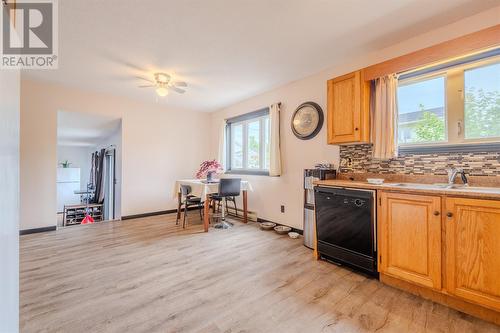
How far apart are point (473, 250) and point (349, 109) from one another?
1680 millimetres

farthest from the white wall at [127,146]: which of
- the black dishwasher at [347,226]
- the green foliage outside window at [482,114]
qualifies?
the green foliage outside window at [482,114]

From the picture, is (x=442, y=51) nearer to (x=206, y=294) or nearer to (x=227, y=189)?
(x=206, y=294)

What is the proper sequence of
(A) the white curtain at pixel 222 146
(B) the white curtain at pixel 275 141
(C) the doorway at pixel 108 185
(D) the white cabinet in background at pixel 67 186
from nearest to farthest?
(B) the white curtain at pixel 275 141 < (A) the white curtain at pixel 222 146 < (C) the doorway at pixel 108 185 < (D) the white cabinet in background at pixel 67 186

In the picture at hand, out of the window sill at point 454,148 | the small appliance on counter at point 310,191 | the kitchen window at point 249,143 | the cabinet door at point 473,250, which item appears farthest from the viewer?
the kitchen window at point 249,143

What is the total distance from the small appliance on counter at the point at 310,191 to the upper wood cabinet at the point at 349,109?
0.42m

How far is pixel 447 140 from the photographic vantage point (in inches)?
86.5

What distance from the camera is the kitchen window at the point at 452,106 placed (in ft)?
6.49

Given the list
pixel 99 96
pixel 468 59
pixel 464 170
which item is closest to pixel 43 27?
pixel 99 96

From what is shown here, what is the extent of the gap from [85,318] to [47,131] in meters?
3.53

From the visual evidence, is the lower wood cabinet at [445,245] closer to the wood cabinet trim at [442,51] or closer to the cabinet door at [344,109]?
the cabinet door at [344,109]

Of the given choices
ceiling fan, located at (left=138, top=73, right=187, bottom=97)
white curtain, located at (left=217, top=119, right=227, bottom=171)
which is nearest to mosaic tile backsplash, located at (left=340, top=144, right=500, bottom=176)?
ceiling fan, located at (left=138, top=73, right=187, bottom=97)

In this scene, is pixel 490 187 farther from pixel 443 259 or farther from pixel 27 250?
pixel 27 250

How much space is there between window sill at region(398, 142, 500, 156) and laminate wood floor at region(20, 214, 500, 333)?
4.52 ft
